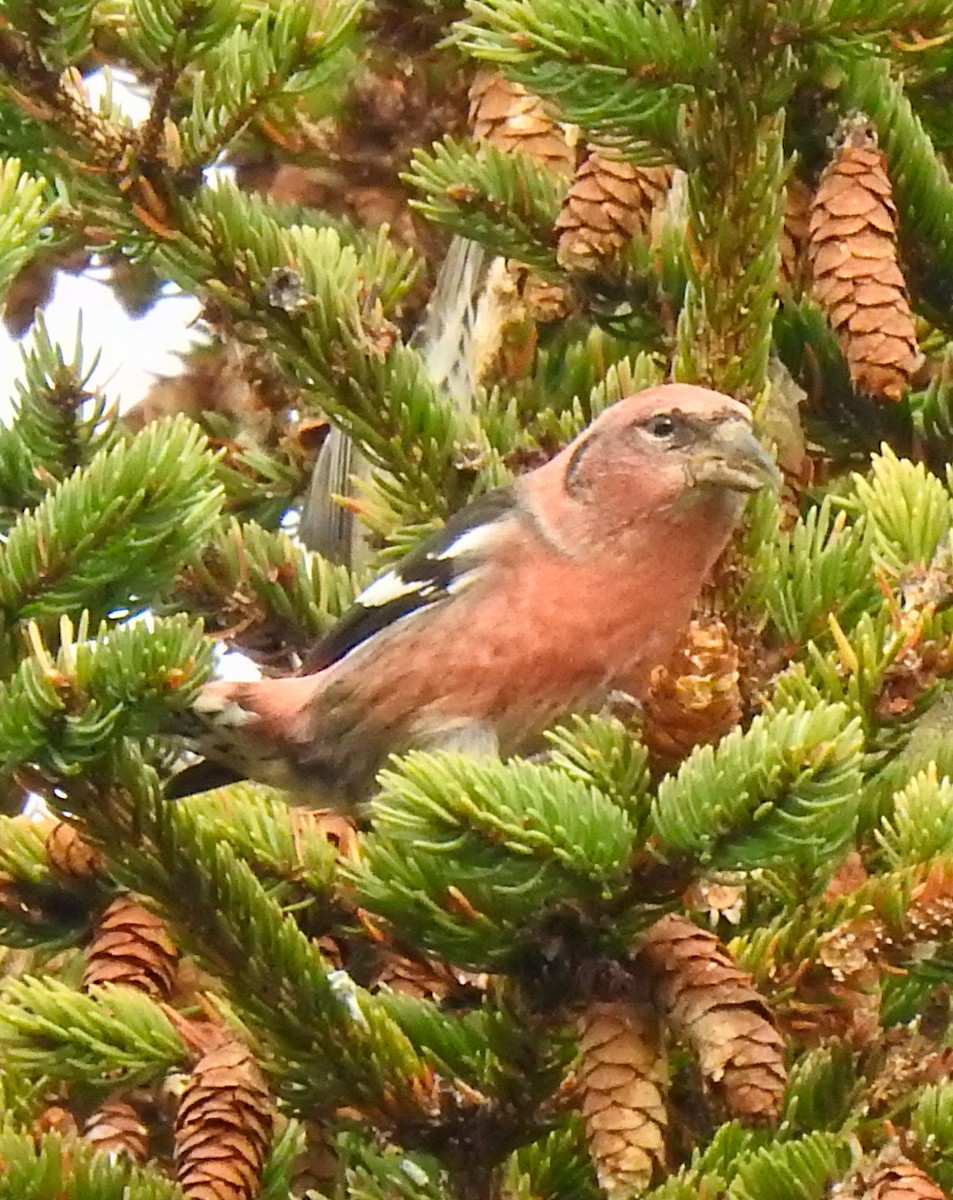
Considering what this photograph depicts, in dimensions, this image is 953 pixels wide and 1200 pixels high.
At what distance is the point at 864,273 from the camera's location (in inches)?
56.2

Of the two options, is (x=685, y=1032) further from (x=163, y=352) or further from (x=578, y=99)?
(x=163, y=352)

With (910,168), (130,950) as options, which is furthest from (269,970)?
(910,168)

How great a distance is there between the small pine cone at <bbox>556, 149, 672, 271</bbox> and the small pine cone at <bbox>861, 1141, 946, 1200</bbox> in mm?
855

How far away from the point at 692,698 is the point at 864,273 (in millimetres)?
527

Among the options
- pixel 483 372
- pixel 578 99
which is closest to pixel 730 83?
pixel 578 99

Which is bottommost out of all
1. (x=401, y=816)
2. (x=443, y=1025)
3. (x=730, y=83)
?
(x=443, y=1025)

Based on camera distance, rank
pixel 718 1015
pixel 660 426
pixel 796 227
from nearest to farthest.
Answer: pixel 718 1015 → pixel 660 426 → pixel 796 227


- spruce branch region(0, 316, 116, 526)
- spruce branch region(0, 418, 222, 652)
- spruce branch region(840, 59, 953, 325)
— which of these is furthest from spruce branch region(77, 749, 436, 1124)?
spruce branch region(840, 59, 953, 325)

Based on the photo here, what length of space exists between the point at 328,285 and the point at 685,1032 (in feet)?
Result: 2.43

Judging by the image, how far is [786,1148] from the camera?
1.02 m

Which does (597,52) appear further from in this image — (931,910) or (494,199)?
(931,910)

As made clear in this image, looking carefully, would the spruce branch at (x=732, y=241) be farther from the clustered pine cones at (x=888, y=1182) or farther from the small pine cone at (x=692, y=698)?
the clustered pine cones at (x=888, y=1182)

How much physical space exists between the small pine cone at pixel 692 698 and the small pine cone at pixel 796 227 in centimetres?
88

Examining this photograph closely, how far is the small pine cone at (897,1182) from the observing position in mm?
971
